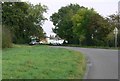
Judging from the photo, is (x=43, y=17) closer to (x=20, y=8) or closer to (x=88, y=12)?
(x=88, y=12)

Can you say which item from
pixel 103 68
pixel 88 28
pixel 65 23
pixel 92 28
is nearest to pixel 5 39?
pixel 103 68

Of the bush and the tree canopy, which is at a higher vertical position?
the tree canopy

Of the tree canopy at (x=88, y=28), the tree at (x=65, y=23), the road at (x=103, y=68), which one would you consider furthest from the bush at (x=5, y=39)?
the tree at (x=65, y=23)

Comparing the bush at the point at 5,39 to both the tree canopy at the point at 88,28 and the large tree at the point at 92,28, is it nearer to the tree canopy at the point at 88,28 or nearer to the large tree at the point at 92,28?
the tree canopy at the point at 88,28

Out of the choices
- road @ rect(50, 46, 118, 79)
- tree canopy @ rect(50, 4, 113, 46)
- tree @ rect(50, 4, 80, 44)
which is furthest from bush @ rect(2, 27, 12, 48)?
tree @ rect(50, 4, 80, 44)

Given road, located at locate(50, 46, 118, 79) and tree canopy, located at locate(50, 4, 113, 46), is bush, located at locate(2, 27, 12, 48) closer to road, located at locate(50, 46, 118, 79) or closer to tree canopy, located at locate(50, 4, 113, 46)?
road, located at locate(50, 46, 118, 79)

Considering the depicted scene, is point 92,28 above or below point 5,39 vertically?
above

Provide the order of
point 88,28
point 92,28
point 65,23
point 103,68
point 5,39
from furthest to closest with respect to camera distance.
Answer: point 65,23, point 88,28, point 92,28, point 5,39, point 103,68

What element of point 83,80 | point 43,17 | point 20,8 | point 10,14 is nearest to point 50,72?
point 83,80

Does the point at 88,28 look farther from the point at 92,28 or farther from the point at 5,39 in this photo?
the point at 5,39

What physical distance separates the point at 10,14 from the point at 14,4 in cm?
237

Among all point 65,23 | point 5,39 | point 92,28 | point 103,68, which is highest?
point 65,23

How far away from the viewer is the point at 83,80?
1452 cm

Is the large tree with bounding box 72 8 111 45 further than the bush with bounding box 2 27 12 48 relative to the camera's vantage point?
Yes
